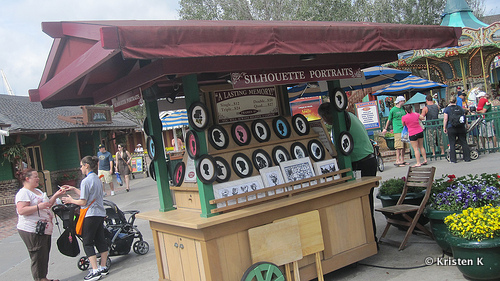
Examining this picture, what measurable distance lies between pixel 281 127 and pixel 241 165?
845 mm

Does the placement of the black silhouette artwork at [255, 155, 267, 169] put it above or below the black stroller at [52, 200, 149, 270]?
above

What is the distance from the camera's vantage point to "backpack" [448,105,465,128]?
1090 cm

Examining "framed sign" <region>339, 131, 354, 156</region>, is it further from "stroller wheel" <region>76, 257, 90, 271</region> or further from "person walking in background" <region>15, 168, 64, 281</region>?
"stroller wheel" <region>76, 257, 90, 271</region>

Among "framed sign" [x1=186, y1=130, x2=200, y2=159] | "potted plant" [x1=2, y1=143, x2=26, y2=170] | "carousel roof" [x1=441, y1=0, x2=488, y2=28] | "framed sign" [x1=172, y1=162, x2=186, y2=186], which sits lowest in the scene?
"framed sign" [x1=172, y1=162, x2=186, y2=186]

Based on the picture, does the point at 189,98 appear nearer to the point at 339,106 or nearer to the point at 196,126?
the point at 196,126

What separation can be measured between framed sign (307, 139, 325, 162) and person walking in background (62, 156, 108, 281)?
3042mm

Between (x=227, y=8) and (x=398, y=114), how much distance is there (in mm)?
25340

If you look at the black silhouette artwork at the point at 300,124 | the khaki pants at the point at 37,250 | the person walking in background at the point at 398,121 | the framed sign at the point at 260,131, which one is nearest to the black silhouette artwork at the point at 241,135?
the framed sign at the point at 260,131

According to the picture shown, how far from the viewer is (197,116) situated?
4.29 metres

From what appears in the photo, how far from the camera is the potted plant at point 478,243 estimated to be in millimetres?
3975

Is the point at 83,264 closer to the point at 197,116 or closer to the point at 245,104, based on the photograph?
the point at 245,104

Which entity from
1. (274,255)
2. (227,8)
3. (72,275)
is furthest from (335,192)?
(227,8)

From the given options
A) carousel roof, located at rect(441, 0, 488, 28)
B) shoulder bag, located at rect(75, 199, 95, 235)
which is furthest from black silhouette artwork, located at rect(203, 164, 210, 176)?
carousel roof, located at rect(441, 0, 488, 28)

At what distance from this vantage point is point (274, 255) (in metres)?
4.37
